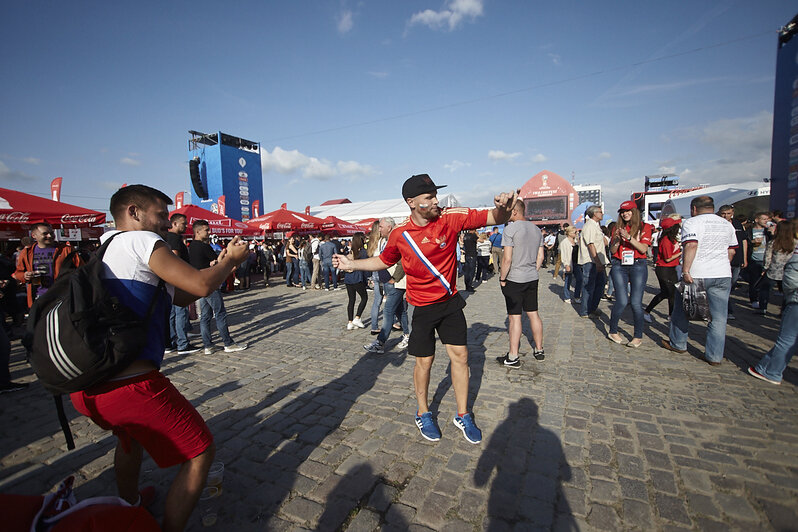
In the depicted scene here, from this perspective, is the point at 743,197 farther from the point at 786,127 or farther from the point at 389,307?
the point at 389,307

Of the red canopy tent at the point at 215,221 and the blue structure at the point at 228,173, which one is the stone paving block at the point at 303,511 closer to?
the red canopy tent at the point at 215,221

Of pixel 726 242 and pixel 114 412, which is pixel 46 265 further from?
pixel 726 242

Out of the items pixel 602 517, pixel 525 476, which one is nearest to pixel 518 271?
pixel 525 476

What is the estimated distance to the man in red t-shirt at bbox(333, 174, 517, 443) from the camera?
9.24 feet

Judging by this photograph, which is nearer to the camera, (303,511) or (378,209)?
(303,511)

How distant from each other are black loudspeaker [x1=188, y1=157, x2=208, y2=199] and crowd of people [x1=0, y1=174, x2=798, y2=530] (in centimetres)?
2860

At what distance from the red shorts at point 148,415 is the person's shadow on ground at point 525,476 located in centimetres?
172

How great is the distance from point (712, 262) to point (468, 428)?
373 cm

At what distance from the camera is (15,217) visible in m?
6.45

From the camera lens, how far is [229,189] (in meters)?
33.2

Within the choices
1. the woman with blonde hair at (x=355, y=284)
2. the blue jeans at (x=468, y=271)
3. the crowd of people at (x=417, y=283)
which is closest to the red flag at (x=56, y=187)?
the crowd of people at (x=417, y=283)

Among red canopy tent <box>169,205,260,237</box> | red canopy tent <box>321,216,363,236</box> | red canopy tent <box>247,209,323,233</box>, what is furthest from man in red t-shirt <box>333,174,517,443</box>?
red canopy tent <box>321,216,363,236</box>

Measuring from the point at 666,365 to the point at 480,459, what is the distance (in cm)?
320

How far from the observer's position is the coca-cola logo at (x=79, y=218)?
735 centimetres
